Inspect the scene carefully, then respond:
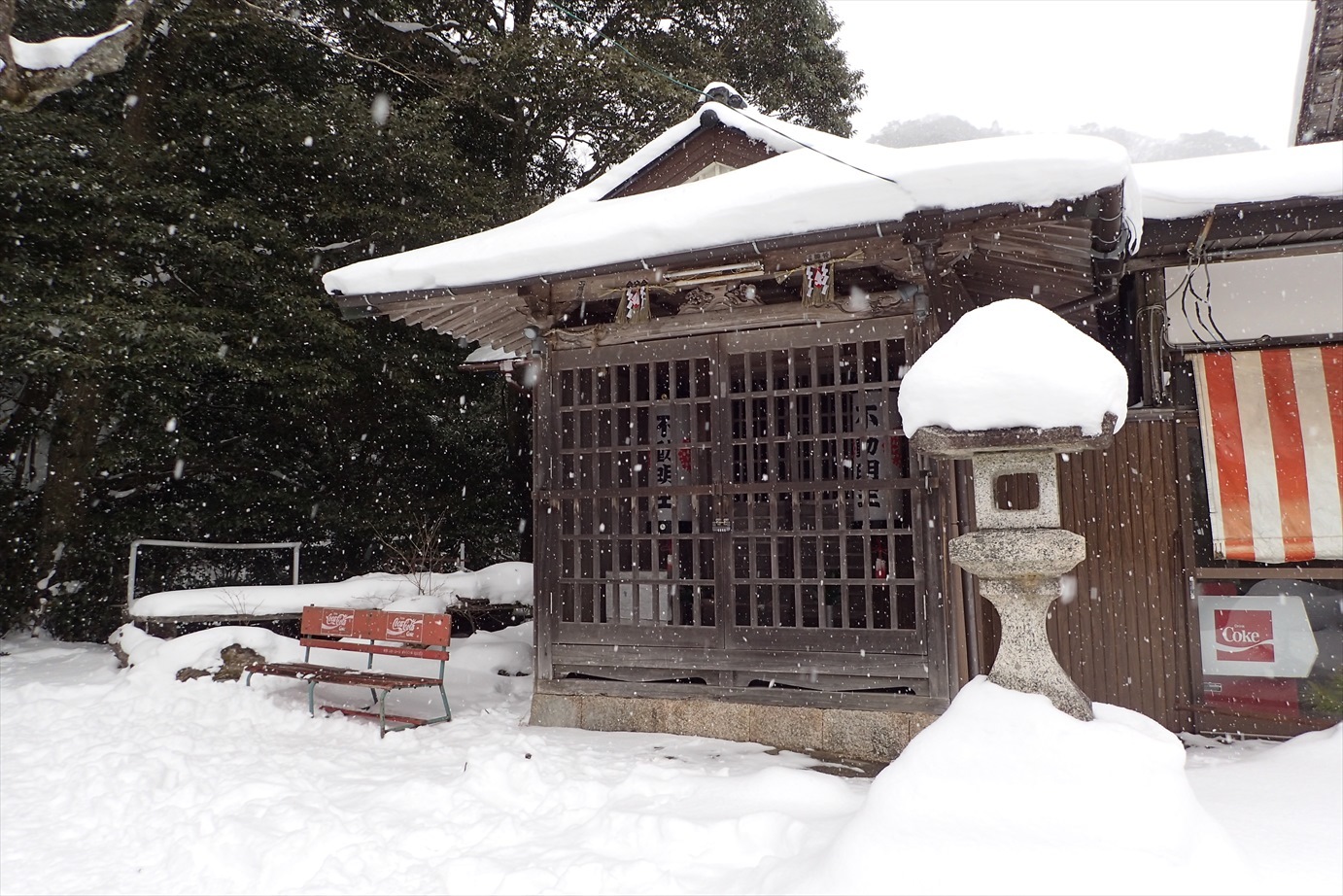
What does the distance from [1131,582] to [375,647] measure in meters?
6.57

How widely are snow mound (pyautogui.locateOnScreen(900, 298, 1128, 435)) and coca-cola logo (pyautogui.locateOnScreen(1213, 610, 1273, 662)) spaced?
10.7 feet

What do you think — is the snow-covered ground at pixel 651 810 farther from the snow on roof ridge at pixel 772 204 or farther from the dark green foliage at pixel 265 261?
the dark green foliage at pixel 265 261

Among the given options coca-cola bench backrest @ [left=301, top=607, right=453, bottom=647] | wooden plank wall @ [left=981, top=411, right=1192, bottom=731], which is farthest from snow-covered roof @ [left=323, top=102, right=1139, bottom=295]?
coca-cola bench backrest @ [left=301, top=607, right=453, bottom=647]

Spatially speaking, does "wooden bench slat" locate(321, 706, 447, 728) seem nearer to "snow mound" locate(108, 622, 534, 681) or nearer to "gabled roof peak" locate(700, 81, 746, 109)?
"snow mound" locate(108, 622, 534, 681)

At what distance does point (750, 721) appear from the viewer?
21.0 feet

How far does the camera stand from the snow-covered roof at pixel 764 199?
4895mm

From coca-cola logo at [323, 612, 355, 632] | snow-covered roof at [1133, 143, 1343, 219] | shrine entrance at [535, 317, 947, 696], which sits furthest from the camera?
coca-cola logo at [323, 612, 355, 632]

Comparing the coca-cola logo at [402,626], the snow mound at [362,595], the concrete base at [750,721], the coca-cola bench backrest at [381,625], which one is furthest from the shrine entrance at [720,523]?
the snow mound at [362,595]

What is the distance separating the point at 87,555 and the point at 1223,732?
14.4 meters

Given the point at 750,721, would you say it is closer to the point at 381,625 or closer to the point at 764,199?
the point at 381,625

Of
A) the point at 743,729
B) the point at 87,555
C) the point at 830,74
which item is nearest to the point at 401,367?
the point at 87,555

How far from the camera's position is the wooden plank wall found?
20.3ft

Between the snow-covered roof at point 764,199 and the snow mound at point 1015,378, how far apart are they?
1334mm

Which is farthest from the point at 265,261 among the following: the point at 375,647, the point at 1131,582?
the point at 1131,582
